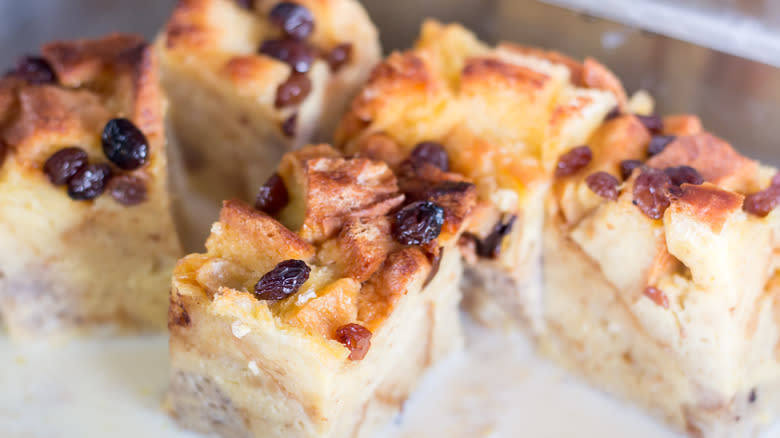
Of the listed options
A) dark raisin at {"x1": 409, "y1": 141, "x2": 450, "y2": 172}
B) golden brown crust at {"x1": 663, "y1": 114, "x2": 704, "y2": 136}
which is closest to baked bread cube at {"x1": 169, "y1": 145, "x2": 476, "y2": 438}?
dark raisin at {"x1": 409, "y1": 141, "x2": 450, "y2": 172}

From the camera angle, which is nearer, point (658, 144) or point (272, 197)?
point (272, 197)

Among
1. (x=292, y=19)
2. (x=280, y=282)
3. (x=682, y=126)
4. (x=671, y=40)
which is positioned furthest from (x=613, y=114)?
(x=280, y=282)

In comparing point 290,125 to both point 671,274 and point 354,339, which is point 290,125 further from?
point 671,274

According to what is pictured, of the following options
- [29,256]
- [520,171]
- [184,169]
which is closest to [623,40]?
[520,171]

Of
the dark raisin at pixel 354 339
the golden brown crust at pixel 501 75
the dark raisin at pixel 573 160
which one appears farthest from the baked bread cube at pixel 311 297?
the golden brown crust at pixel 501 75

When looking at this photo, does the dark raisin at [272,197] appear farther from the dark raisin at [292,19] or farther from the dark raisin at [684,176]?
the dark raisin at [684,176]

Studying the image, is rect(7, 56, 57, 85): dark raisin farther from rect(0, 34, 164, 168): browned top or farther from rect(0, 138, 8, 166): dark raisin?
rect(0, 138, 8, 166): dark raisin

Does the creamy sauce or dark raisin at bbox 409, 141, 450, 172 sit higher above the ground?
dark raisin at bbox 409, 141, 450, 172
